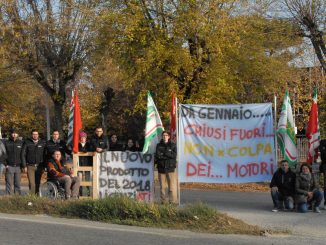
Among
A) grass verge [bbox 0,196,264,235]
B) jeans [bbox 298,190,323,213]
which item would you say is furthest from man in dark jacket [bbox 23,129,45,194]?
jeans [bbox 298,190,323,213]

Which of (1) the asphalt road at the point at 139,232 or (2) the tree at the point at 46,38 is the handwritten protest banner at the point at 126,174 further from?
(2) the tree at the point at 46,38

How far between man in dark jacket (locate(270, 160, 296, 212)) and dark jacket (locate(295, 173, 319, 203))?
137 millimetres

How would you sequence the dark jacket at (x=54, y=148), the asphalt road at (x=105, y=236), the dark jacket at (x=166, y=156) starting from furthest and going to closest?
the dark jacket at (x=54, y=148) → the dark jacket at (x=166, y=156) → the asphalt road at (x=105, y=236)

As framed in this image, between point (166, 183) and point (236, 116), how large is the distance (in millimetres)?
2254

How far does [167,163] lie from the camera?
12.3 m

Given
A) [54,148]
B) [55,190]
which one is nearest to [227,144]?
[55,190]

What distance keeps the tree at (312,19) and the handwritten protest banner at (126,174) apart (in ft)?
33.0

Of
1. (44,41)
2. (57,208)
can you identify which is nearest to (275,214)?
(57,208)

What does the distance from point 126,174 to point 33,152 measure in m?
2.89

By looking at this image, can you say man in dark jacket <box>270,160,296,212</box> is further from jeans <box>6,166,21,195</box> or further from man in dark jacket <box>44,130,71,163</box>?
jeans <box>6,166,21,195</box>

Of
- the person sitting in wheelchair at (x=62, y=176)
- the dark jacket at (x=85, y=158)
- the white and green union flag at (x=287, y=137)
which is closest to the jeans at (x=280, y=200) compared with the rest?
the white and green union flag at (x=287, y=137)

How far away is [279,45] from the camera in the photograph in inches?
826

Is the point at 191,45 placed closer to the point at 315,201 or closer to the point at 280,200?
the point at 280,200

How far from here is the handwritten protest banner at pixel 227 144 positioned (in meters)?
12.4
